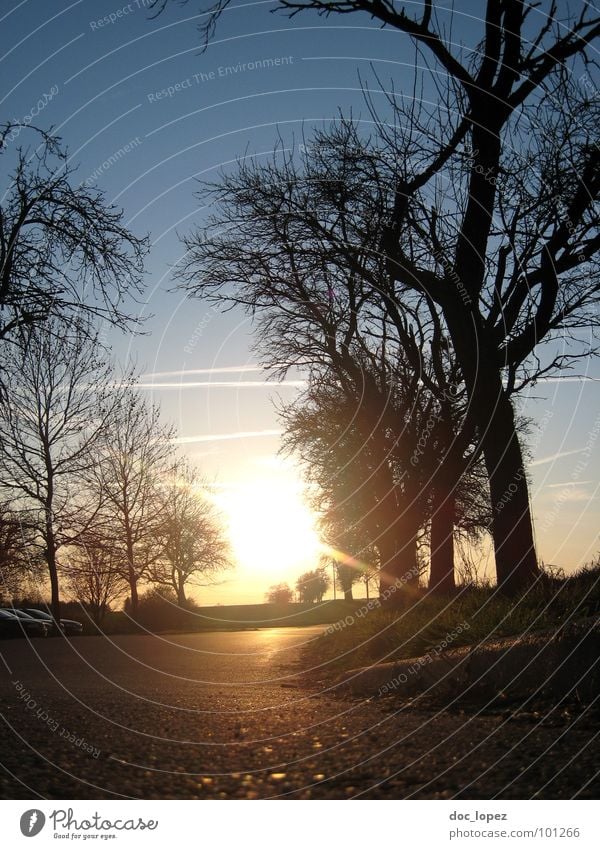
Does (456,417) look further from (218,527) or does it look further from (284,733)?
(218,527)

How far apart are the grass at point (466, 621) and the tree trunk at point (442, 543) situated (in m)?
2.72

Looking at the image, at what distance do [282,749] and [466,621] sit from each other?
477 centimetres

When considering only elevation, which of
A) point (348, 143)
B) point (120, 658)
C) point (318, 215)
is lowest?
point (120, 658)

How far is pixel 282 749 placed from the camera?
4742 millimetres

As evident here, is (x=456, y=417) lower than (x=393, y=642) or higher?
higher

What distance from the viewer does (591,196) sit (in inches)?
433

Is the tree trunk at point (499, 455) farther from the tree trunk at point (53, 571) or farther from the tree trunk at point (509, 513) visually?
the tree trunk at point (53, 571)

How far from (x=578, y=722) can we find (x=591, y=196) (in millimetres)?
8458

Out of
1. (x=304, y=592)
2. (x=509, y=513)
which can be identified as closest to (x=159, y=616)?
(x=509, y=513)

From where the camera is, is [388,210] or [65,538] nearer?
[388,210]

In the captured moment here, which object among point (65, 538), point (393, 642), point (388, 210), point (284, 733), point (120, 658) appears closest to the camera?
point (284, 733)

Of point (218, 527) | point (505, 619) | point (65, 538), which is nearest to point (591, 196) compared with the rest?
point (505, 619)

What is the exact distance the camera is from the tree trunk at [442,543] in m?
16.4

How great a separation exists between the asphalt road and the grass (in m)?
1.65
